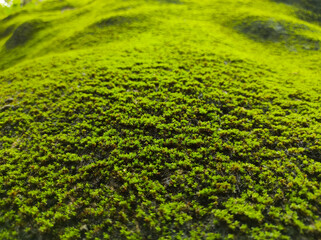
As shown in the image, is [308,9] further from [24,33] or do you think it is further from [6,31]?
[6,31]

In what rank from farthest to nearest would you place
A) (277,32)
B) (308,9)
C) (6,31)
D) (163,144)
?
(6,31) < (308,9) < (277,32) < (163,144)

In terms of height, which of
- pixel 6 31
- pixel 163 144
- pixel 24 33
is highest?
pixel 6 31

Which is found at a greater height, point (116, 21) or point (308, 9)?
point (116, 21)

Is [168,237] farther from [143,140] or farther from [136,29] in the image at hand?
[136,29]

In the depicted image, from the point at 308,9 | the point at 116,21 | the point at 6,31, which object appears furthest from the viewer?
the point at 6,31

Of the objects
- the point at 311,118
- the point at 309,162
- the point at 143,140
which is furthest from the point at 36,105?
the point at 311,118

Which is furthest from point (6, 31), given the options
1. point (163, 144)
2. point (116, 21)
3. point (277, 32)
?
point (277, 32)

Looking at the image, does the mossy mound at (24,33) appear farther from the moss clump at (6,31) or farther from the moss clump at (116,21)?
the moss clump at (116,21)
